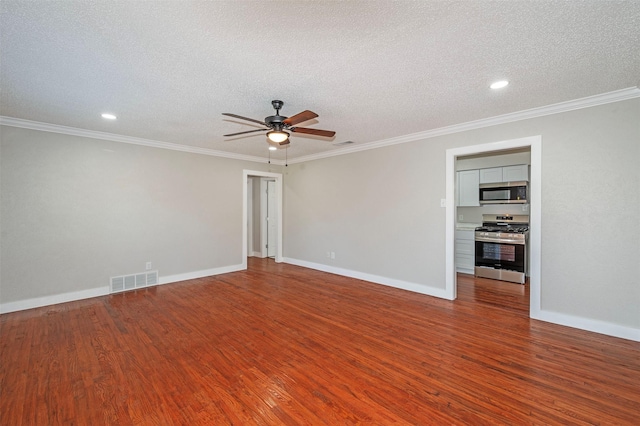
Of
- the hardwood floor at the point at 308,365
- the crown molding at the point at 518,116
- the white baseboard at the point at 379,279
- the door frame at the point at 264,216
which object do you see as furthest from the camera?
the door frame at the point at 264,216

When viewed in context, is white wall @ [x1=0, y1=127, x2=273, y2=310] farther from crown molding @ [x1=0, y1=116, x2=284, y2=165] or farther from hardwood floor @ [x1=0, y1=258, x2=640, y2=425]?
hardwood floor @ [x1=0, y1=258, x2=640, y2=425]

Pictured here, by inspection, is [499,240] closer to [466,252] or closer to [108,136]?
[466,252]

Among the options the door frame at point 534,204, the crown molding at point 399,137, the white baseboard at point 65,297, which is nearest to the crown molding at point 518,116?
the crown molding at point 399,137

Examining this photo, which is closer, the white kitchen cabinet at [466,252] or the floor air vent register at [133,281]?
the floor air vent register at [133,281]

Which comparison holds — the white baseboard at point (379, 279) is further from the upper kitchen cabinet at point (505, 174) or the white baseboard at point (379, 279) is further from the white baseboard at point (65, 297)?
the upper kitchen cabinet at point (505, 174)

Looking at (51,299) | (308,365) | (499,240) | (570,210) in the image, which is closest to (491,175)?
(499,240)

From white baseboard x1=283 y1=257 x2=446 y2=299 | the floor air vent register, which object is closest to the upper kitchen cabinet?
white baseboard x1=283 y1=257 x2=446 y2=299

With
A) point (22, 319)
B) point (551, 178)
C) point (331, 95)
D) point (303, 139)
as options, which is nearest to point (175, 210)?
point (22, 319)

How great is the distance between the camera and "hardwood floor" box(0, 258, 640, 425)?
6.10 feet

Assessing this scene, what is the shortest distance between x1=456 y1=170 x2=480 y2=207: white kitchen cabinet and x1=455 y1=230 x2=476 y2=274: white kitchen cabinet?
72cm

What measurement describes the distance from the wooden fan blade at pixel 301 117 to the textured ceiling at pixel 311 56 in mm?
299

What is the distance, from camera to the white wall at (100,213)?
147 inches

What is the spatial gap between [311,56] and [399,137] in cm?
276

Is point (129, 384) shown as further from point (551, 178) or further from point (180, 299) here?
point (551, 178)
